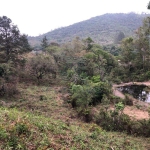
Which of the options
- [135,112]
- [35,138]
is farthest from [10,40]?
[35,138]

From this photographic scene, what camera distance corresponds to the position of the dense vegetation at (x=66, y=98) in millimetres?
6234

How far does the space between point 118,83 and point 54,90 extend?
1178 cm

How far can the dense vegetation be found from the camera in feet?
20.5

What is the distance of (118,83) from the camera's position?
2867cm

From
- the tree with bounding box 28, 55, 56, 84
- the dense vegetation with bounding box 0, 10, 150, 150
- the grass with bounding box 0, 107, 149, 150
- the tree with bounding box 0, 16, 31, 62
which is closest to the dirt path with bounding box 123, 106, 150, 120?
the dense vegetation with bounding box 0, 10, 150, 150

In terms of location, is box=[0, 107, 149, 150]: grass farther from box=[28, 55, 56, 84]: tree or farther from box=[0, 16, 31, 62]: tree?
box=[0, 16, 31, 62]: tree

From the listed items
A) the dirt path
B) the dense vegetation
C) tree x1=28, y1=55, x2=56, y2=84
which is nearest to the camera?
the dense vegetation

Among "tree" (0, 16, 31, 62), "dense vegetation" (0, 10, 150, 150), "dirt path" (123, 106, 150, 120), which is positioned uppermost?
"tree" (0, 16, 31, 62)

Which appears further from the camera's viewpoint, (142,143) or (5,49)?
(5,49)

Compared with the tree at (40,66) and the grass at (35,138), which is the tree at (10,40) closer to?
the tree at (40,66)

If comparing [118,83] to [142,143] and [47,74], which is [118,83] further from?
[142,143]

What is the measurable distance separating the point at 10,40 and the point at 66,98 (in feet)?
33.1

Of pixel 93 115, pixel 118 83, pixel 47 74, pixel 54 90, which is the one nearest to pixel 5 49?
pixel 47 74

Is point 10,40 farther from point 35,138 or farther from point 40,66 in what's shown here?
point 35,138
